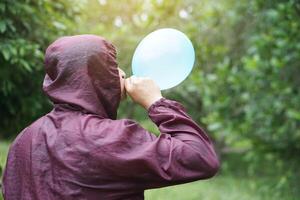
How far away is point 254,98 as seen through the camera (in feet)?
24.0

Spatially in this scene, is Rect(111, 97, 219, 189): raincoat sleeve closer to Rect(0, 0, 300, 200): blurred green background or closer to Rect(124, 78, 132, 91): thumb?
Rect(124, 78, 132, 91): thumb

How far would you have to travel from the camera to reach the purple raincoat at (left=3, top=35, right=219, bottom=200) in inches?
71.1

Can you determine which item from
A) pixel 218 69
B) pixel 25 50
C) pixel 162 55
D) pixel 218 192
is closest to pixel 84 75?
pixel 162 55

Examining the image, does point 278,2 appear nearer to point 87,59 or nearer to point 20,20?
point 20,20

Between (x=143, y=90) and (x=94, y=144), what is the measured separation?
0.30 m

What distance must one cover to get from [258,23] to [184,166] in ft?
23.0

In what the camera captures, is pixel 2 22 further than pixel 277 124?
No

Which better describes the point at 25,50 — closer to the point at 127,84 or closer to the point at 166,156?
the point at 127,84

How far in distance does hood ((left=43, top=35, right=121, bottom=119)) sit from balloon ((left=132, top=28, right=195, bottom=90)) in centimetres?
21

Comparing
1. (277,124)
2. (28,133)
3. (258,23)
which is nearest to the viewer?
(28,133)

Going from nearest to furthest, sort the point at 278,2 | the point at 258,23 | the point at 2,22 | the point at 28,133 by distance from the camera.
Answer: the point at 28,133, the point at 2,22, the point at 278,2, the point at 258,23

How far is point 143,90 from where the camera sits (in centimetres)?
198

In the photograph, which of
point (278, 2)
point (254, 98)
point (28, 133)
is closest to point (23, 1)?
point (28, 133)

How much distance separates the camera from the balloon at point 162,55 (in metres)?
2.16
